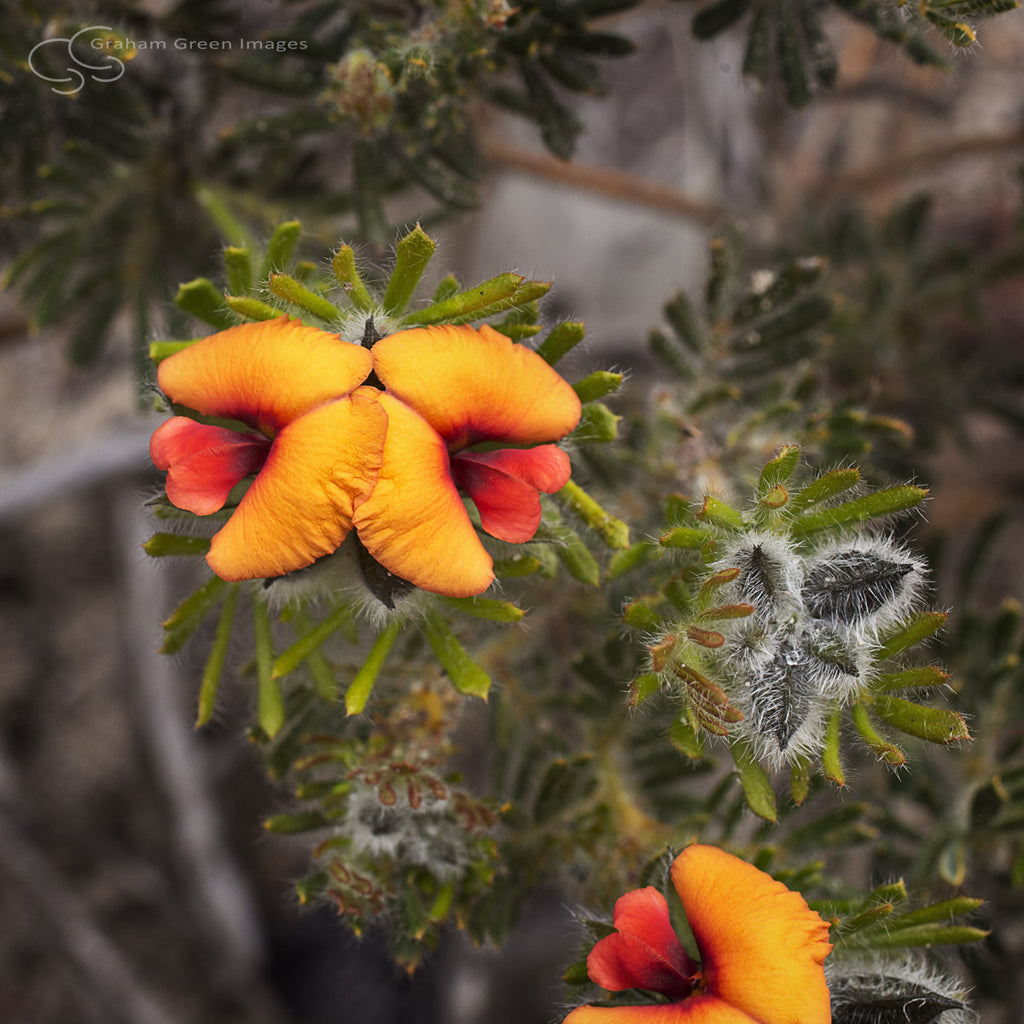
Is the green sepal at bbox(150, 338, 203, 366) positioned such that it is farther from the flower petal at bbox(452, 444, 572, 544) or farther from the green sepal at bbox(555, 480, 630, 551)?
the green sepal at bbox(555, 480, 630, 551)

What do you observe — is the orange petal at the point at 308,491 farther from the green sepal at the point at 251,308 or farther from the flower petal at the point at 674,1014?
the flower petal at the point at 674,1014

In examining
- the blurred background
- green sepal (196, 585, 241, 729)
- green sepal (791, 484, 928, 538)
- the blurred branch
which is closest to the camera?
green sepal (791, 484, 928, 538)

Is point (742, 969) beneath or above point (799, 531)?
beneath

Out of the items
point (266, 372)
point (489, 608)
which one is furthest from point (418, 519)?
point (489, 608)

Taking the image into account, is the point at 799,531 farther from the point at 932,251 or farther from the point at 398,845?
the point at 932,251

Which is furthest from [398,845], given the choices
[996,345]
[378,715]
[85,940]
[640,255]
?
[640,255]

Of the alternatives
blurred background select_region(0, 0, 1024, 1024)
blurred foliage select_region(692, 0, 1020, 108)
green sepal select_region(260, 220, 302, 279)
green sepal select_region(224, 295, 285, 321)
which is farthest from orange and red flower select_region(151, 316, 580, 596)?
blurred background select_region(0, 0, 1024, 1024)
